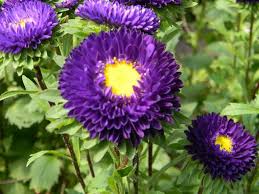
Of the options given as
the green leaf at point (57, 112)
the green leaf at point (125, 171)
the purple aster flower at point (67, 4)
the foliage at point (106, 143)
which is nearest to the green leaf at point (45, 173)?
the foliage at point (106, 143)

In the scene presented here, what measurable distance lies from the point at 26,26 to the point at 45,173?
1.41m

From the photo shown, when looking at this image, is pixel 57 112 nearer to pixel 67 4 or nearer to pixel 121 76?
pixel 121 76

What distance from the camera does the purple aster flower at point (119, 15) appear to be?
1.59 metres

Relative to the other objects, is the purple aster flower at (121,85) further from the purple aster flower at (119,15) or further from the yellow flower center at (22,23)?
the yellow flower center at (22,23)

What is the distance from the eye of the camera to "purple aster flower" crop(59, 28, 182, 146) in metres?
1.33

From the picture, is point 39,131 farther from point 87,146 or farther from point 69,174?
point 87,146

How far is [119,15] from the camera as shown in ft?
5.20

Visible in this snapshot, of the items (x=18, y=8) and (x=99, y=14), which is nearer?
(x=99, y=14)

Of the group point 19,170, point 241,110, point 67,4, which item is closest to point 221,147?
point 241,110

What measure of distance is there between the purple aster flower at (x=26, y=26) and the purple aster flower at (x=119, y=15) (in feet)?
0.38

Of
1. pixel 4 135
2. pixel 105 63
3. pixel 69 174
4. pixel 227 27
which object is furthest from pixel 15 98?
pixel 105 63

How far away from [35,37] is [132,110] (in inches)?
19.9

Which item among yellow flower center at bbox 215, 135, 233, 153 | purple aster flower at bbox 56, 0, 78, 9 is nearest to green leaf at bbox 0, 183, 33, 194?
purple aster flower at bbox 56, 0, 78, 9

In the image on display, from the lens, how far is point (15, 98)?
3164 millimetres
